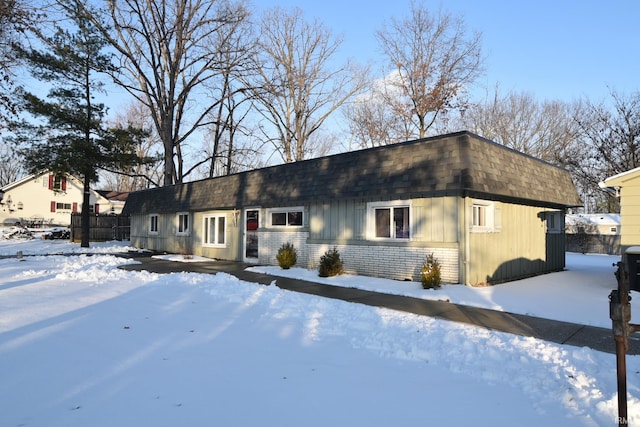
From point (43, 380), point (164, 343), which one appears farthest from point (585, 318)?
point (43, 380)

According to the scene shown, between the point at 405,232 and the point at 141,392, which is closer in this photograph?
the point at 141,392

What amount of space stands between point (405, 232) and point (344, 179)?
8.07 ft

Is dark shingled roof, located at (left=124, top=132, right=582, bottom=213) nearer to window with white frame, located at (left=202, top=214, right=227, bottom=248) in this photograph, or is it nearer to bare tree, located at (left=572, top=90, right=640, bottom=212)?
window with white frame, located at (left=202, top=214, right=227, bottom=248)

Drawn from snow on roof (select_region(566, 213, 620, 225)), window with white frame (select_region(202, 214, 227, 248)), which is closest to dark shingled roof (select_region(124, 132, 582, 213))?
window with white frame (select_region(202, 214, 227, 248))

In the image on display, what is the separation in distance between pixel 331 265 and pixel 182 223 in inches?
453

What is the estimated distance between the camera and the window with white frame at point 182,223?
2012 cm

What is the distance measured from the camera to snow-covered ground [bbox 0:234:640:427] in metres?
3.40

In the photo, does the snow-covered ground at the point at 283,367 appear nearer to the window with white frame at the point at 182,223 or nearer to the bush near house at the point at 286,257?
the bush near house at the point at 286,257

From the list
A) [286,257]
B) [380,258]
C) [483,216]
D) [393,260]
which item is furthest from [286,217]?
[483,216]

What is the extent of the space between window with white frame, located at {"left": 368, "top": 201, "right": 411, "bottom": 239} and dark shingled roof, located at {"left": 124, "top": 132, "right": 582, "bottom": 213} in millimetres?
278

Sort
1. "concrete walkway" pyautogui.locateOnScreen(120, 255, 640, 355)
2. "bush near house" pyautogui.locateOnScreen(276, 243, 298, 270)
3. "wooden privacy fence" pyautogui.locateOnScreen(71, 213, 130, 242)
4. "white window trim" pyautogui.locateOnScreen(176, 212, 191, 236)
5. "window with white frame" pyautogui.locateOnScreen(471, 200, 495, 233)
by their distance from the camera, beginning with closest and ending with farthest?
"concrete walkway" pyautogui.locateOnScreen(120, 255, 640, 355), "window with white frame" pyautogui.locateOnScreen(471, 200, 495, 233), "bush near house" pyautogui.locateOnScreen(276, 243, 298, 270), "white window trim" pyautogui.locateOnScreen(176, 212, 191, 236), "wooden privacy fence" pyautogui.locateOnScreen(71, 213, 130, 242)

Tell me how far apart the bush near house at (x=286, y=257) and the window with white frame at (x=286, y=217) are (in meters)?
0.99

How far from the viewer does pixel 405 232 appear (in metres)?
11.0

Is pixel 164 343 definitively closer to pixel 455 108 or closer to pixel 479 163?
pixel 479 163
